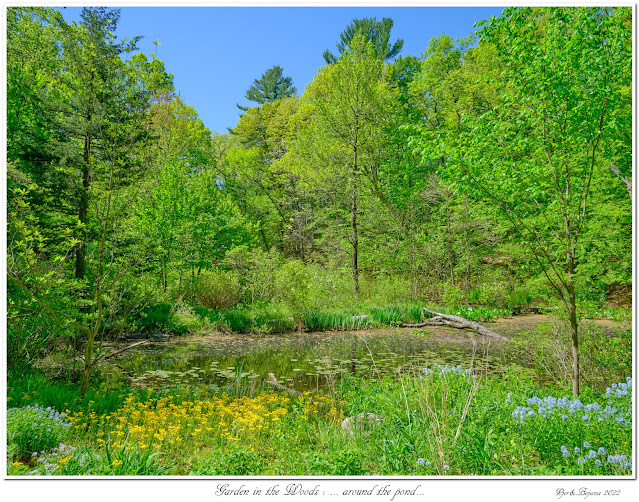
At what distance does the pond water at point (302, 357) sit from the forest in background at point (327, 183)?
0.98 m

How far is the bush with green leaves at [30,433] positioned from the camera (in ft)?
8.93

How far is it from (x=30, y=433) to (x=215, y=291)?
32.1 feet

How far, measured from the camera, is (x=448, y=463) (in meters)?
2.61

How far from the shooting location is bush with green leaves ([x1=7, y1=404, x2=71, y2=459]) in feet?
8.93

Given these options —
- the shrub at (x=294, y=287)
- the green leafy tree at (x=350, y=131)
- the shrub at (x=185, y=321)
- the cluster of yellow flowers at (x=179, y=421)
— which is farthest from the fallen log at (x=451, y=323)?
the cluster of yellow flowers at (x=179, y=421)

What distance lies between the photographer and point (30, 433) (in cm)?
280

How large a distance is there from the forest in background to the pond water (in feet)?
3.23

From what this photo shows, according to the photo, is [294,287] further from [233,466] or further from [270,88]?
[270,88]

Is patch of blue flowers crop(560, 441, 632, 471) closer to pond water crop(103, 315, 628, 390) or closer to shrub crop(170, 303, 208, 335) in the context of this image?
pond water crop(103, 315, 628, 390)

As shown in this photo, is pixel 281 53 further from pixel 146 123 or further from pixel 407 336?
pixel 407 336

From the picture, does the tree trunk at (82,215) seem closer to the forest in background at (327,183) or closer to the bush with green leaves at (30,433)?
the forest in background at (327,183)

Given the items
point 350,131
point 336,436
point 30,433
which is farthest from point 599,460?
point 350,131
